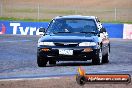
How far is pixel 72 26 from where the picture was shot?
2017cm

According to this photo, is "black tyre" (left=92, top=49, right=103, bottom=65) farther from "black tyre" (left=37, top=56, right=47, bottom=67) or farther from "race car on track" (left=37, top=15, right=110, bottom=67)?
"black tyre" (left=37, top=56, right=47, bottom=67)

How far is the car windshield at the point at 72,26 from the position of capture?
19.7 m

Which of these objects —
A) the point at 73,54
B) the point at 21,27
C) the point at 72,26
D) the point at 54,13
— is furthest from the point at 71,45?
the point at 54,13

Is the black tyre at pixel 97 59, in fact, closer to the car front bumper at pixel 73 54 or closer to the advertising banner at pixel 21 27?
the car front bumper at pixel 73 54

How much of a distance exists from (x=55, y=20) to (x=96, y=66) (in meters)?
2.58

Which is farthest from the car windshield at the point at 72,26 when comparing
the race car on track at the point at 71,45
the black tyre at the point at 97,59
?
the black tyre at the point at 97,59

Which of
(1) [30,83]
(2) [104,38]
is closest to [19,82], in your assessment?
(1) [30,83]

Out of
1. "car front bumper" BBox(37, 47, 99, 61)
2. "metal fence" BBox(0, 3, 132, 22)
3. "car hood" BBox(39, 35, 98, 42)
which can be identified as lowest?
"car front bumper" BBox(37, 47, 99, 61)

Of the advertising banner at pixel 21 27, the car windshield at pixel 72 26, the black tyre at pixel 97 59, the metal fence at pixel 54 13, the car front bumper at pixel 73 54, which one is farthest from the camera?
the metal fence at pixel 54 13

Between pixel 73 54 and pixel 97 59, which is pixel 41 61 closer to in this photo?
pixel 73 54

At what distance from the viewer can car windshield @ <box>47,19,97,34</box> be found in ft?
64.6

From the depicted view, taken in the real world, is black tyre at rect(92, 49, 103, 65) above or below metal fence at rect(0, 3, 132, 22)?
below

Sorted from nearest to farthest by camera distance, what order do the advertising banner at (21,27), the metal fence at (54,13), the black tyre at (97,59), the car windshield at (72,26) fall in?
the black tyre at (97,59) → the car windshield at (72,26) → the advertising banner at (21,27) → the metal fence at (54,13)

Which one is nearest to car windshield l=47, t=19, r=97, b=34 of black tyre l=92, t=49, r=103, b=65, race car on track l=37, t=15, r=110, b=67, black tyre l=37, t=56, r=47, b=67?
race car on track l=37, t=15, r=110, b=67
